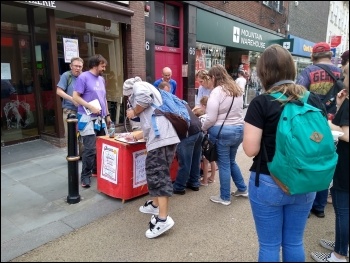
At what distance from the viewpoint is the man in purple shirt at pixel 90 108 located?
12.4 feet

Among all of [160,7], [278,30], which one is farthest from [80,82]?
[278,30]

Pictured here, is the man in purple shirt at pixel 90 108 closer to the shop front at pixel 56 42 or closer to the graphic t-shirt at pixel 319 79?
the shop front at pixel 56 42

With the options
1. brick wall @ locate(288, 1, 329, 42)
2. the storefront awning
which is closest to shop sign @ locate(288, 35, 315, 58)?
brick wall @ locate(288, 1, 329, 42)

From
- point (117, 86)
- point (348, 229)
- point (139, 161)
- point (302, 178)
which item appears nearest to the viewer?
point (302, 178)

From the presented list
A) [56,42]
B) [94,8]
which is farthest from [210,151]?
[56,42]

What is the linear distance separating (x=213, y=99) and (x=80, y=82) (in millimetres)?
1730

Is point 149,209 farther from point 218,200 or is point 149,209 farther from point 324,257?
point 324,257

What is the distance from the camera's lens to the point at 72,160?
3359 mm

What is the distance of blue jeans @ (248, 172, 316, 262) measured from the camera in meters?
1.83

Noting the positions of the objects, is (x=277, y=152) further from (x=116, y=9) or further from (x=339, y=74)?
(x=116, y=9)

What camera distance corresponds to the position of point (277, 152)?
173 cm

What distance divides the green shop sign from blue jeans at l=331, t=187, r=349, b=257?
844cm

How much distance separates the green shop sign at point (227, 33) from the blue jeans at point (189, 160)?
6.88 m

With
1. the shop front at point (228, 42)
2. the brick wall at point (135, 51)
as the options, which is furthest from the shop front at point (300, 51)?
the brick wall at point (135, 51)
